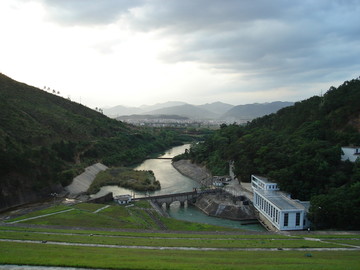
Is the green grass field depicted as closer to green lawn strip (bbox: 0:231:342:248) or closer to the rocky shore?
green lawn strip (bbox: 0:231:342:248)

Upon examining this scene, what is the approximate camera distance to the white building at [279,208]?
34156mm

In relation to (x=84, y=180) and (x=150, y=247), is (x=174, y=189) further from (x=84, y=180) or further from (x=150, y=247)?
(x=150, y=247)

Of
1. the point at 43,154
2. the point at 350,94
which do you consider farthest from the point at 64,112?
the point at 350,94

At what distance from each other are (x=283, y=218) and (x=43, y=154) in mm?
39237

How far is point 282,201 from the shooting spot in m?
38.1

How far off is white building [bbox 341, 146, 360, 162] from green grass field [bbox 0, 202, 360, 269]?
17834 millimetres

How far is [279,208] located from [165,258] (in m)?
21.5

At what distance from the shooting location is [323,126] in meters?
55.5

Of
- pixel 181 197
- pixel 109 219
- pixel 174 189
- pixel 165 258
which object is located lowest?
pixel 174 189

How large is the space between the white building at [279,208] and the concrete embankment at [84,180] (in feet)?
101

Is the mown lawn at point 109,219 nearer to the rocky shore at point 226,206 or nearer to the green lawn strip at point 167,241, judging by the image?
the green lawn strip at point 167,241

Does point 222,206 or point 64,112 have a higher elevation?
point 64,112

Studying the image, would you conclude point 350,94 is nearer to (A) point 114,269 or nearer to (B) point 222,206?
(B) point 222,206

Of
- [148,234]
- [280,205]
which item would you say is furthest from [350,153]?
[148,234]
